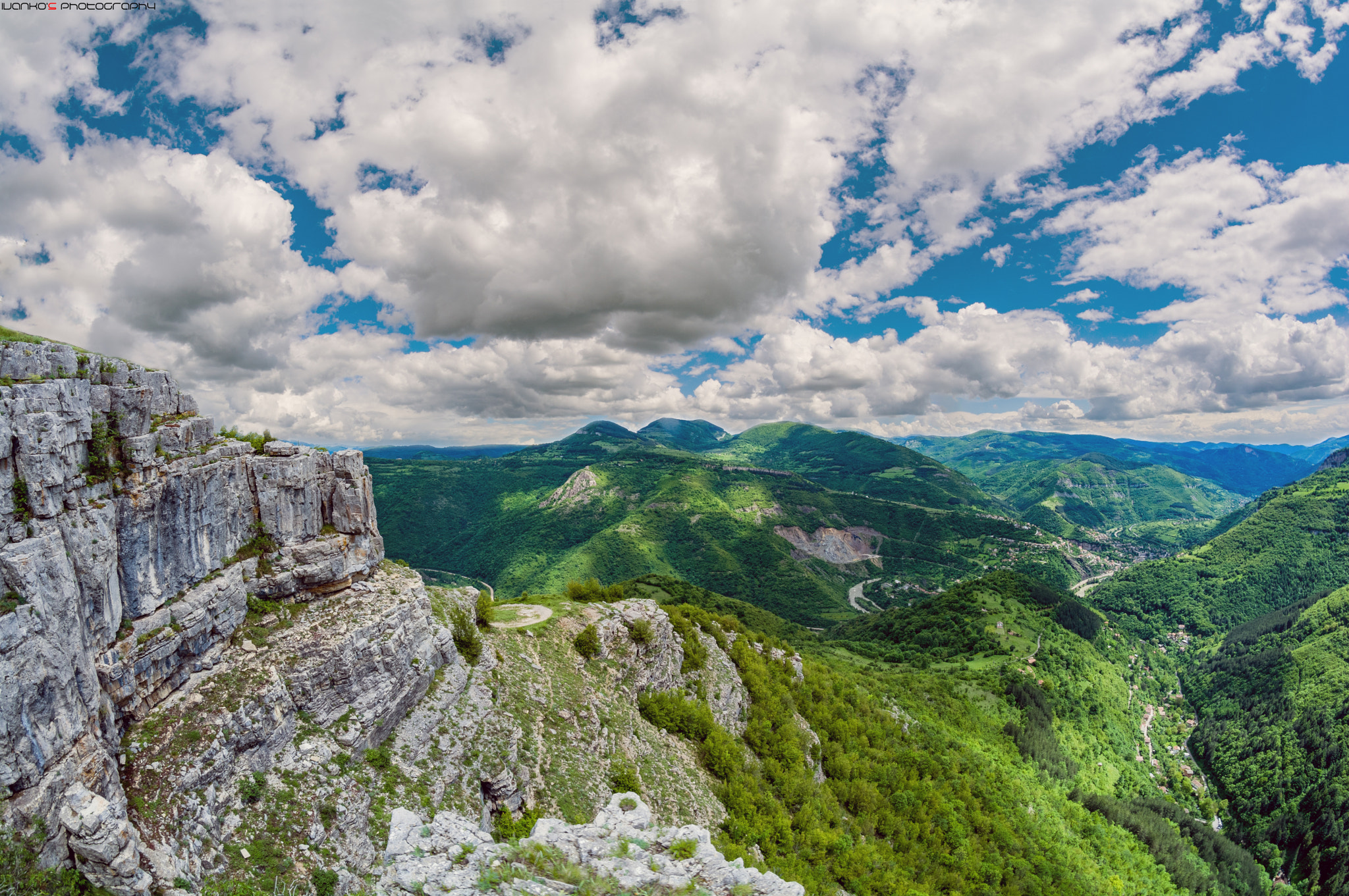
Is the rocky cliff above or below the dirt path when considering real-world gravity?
above

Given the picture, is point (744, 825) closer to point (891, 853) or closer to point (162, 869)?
point (891, 853)

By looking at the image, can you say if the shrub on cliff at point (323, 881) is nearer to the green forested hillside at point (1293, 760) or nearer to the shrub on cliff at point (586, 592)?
the shrub on cliff at point (586, 592)

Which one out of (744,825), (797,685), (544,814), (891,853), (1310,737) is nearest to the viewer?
(544,814)

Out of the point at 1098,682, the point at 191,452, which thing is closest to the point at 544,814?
the point at 191,452

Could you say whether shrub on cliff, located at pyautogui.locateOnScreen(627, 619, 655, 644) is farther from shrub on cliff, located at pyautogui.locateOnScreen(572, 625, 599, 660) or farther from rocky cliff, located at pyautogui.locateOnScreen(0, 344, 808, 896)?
rocky cliff, located at pyautogui.locateOnScreen(0, 344, 808, 896)

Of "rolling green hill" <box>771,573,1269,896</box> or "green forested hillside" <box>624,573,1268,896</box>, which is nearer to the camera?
"green forested hillside" <box>624,573,1268,896</box>

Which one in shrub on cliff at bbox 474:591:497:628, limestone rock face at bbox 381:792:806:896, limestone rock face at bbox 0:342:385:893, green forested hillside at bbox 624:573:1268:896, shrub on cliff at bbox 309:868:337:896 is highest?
limestone rock face at bbox 0:342:385:893

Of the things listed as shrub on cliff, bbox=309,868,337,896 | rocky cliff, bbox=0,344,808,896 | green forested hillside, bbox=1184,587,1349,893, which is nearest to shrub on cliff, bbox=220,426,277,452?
rocky cliff, bbox=0,344,808,896
